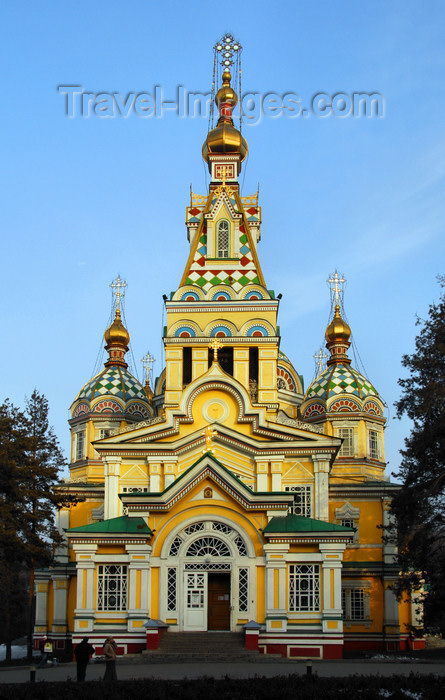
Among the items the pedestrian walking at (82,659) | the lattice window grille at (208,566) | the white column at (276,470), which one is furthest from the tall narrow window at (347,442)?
the pedestrian walking at (82,659)

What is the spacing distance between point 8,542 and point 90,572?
310 centimetres

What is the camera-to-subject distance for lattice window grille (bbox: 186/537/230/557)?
27.4 metres

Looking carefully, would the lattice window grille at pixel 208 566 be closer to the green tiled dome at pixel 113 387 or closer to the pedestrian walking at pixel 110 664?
the pedestrian walking at pixel 110 664

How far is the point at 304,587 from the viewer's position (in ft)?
88.4

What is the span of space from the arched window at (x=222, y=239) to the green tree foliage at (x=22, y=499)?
11.4m

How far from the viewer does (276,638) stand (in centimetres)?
2630

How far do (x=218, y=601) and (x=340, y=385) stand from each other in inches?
662

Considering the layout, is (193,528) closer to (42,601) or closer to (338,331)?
(42,601)

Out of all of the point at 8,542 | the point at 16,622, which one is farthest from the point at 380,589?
the point at 16,622

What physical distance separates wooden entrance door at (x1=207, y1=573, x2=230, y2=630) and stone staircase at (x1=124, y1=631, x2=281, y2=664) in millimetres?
710

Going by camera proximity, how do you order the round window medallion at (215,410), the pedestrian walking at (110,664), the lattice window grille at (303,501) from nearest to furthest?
1. the pedestrian walking at (110,664)
2. the lattice window grille at (303,501)
3. the round window medallion at (215,410)

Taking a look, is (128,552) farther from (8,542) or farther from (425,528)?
(425,528)

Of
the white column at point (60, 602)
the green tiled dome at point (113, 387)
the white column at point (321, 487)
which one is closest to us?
the white column at point (321, 487)

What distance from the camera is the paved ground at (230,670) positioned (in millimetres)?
20594
